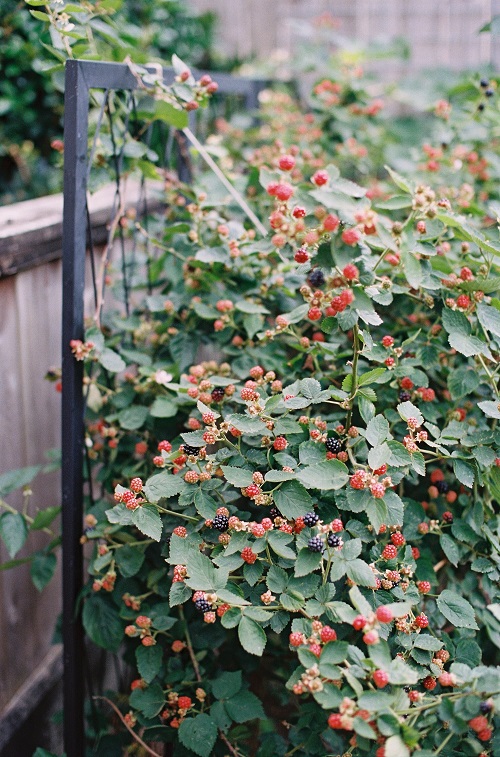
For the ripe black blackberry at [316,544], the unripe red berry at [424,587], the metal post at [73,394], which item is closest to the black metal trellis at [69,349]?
the metal post at [73,394]

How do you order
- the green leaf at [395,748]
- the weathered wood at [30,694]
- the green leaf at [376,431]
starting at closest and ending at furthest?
the green leaf at [395,748]
the green leaf at [376,431]
the weathered wood at [30,694]

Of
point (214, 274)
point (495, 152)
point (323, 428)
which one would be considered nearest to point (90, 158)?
point (214, 274)

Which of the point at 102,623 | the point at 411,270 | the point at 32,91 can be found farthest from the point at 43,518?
the point at 32,91

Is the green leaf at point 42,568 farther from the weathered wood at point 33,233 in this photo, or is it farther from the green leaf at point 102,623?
the weathered wood at point 33,233

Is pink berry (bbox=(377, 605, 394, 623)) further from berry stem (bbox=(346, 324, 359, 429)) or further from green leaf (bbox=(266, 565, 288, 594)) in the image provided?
berry stem (bbox=(346, 324, 359, 429))

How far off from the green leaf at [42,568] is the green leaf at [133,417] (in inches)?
14.0

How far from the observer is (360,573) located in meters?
0.99

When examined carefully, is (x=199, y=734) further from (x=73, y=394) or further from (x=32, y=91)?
(x=32, y=91)

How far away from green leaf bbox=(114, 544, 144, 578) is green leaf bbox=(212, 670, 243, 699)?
24 cm

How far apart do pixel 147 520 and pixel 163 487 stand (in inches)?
2.3

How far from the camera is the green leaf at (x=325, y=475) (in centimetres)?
102

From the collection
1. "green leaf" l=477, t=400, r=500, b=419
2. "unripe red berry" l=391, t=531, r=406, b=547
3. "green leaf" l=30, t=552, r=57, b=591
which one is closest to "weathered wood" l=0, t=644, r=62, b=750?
"green leaf" l=30, t=552, r=57, b=591

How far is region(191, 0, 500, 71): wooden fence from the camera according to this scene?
475 centimetres

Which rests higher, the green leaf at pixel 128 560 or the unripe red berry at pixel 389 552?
the unripe red berry at pixel 389 552
